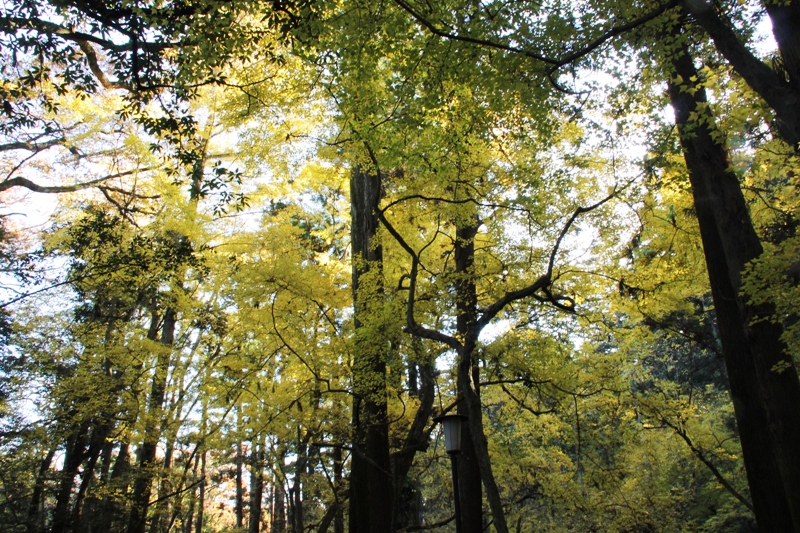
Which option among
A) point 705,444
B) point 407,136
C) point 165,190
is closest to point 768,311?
point 407,136

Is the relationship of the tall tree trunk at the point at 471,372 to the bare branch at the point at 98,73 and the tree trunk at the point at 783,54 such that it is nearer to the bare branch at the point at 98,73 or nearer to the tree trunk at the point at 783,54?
the tree trunk at the point at 783,54

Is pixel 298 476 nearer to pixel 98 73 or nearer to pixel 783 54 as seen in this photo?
pixel 783 54

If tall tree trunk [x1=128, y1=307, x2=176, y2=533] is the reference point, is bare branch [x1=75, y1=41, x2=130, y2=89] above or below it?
above

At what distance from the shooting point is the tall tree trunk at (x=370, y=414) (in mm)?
6238

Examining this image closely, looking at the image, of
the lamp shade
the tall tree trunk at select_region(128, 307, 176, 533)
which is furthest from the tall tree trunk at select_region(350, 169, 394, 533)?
the tall tree trunk at select_region(128, 307, 176, 533)

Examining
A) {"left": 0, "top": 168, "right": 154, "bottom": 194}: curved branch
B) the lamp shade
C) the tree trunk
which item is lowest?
the lamp shade

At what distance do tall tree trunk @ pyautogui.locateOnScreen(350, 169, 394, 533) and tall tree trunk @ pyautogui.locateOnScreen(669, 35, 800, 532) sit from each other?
3650mm

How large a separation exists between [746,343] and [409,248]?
11.6 feet

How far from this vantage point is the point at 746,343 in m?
4.84

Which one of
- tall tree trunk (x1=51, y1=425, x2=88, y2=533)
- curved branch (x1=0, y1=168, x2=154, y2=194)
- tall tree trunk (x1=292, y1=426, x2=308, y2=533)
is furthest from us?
curved branch (x1=0, y1=168, x2=154, y2=194)

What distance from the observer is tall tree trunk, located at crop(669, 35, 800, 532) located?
13.0 feet

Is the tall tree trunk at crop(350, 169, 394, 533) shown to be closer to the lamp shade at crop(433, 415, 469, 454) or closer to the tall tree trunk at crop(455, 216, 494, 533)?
the tall tree trunk at crop(455, 216, 494, 533)

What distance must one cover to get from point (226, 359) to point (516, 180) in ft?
18.7

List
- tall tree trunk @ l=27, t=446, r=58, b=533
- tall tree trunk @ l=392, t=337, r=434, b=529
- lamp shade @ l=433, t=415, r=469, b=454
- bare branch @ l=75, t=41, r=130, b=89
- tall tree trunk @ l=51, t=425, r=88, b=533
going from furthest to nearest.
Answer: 1. tall tree trunk @ l=51, t=425, r=88, b=533
2. tall tree trunk @ l=27, t=446, r=58, b=533
3. bare branch @ l=75, t=41, r=130, b=89
4. tall tree trunk @ l=392, t=337, r=434, b=529
5. lamp shade @ l=433, t=415, r=469, b=454
